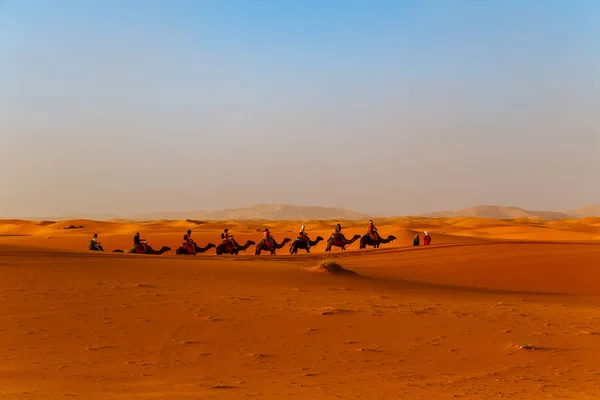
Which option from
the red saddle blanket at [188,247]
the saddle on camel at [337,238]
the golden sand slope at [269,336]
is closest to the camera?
the golden sand slope at [269,336]

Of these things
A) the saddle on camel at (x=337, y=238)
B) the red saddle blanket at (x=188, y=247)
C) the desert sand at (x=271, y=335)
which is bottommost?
the desert sand at (x=271, y=335)

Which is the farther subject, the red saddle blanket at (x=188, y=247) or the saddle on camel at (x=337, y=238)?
the saddle on camel at (x=337, y=238)

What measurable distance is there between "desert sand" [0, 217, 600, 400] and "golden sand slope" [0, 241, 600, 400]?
28mm

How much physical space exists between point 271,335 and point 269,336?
6 cm

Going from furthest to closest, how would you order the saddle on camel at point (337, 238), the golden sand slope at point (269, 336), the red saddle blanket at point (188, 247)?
the saddle on camel at point (337, 238) → the red saddle blanket at point (188, 247) → the golden sand slope at point (269, 336)

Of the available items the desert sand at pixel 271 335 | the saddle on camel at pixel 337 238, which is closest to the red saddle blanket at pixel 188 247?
the saddle on camel at pixel 337 238

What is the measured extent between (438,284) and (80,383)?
12794 mm

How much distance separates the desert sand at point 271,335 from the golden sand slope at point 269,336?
3 centimetres

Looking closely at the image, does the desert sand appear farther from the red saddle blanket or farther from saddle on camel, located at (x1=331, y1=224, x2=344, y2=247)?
saddle on camel, located at (x1=331, y1=224, x2=344, y2=247)

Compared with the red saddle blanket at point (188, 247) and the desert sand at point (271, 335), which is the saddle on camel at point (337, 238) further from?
the desert sand at point (271, 335)

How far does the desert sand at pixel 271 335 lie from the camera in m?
7.08

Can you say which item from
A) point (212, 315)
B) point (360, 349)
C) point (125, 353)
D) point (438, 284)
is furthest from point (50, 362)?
point (438, 284)

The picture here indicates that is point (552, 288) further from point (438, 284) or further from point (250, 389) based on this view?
point (250, 389)

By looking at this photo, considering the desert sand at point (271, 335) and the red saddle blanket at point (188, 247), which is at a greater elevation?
the red saddle blanket at point (188, 247)
